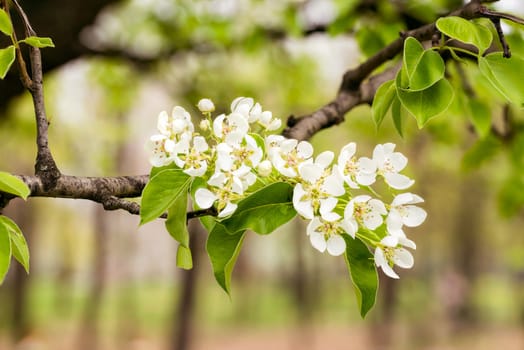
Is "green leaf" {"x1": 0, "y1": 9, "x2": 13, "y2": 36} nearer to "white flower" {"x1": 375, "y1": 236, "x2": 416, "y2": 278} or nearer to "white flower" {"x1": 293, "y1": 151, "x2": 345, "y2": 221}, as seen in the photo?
"white flower" {"x1": 293, "y1": 151, "x2": 345, "y2": 221}

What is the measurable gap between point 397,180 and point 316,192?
207 mm

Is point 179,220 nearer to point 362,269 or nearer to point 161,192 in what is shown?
point 161,192

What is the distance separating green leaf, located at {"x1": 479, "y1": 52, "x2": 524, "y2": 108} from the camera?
109cm

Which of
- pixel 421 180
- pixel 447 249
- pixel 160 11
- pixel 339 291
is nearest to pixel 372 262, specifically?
pixel 160 11

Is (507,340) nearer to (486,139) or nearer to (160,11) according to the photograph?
(160,11)

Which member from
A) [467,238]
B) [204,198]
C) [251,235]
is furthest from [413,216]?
[467,238]

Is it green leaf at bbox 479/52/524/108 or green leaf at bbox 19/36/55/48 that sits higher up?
green leaf at bbox 19/36/55/48

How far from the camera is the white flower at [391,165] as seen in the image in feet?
3.57

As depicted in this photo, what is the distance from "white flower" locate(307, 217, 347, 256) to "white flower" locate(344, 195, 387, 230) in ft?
0.09

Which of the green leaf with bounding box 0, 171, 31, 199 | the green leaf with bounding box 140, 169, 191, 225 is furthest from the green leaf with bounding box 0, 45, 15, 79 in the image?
the green leaf with bounding box 140, 169, 191, 225

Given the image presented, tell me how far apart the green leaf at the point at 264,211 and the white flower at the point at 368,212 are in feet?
0.34

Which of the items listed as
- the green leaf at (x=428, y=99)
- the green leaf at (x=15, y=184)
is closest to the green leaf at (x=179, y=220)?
the green leaf at (x=15, y=184)

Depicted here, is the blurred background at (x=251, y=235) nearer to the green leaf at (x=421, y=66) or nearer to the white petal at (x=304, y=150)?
the green leaf at (x=421, y=66)

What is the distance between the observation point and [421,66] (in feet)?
3.73
